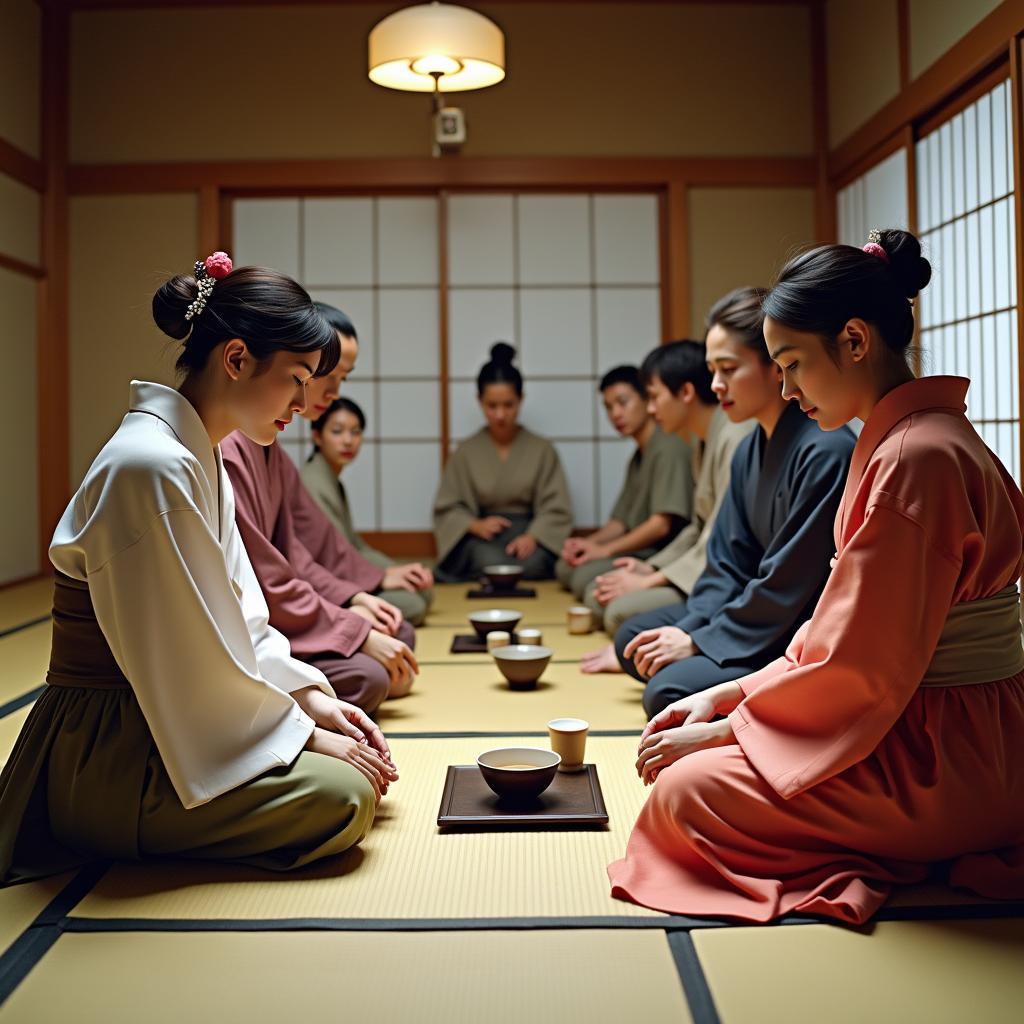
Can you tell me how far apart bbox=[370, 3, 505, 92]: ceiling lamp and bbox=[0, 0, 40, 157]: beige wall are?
2465 millimetres

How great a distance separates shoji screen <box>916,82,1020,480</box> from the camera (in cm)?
414

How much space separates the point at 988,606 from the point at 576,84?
5.37 m

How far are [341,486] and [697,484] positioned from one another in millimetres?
1543

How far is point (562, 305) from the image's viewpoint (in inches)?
267

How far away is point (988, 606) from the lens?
5.99 ft

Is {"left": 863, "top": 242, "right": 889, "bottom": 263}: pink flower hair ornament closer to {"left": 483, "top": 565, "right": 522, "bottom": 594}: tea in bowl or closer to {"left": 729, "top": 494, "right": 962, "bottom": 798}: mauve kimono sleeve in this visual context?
{"left": 729, "top": 494, "right": 962, "bottom": 798}: mauve kimono sleeve

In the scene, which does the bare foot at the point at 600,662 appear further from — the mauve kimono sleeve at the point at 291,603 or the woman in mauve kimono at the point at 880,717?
the woman in mauve kimono at the point at 880,717

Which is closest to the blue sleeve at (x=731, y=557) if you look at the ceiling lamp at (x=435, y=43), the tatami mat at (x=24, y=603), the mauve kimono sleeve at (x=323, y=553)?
the mauve kimono sleeve at (x=323, y=553)

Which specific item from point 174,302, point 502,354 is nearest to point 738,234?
point 502,354

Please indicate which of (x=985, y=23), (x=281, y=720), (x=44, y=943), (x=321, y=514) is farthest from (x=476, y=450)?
(x=44, y=943)

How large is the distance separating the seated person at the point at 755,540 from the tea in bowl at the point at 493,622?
0.81 meters

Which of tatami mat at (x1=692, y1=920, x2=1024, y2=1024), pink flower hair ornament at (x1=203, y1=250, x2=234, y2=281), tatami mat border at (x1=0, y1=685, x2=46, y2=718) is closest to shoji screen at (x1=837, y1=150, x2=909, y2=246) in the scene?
pink flower hair ornament at (x1=203, y1=250, x2=234, y2=281)

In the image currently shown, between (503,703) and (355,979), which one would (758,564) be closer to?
(503,703)

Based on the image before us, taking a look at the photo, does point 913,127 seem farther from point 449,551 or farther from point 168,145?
point 168,145
